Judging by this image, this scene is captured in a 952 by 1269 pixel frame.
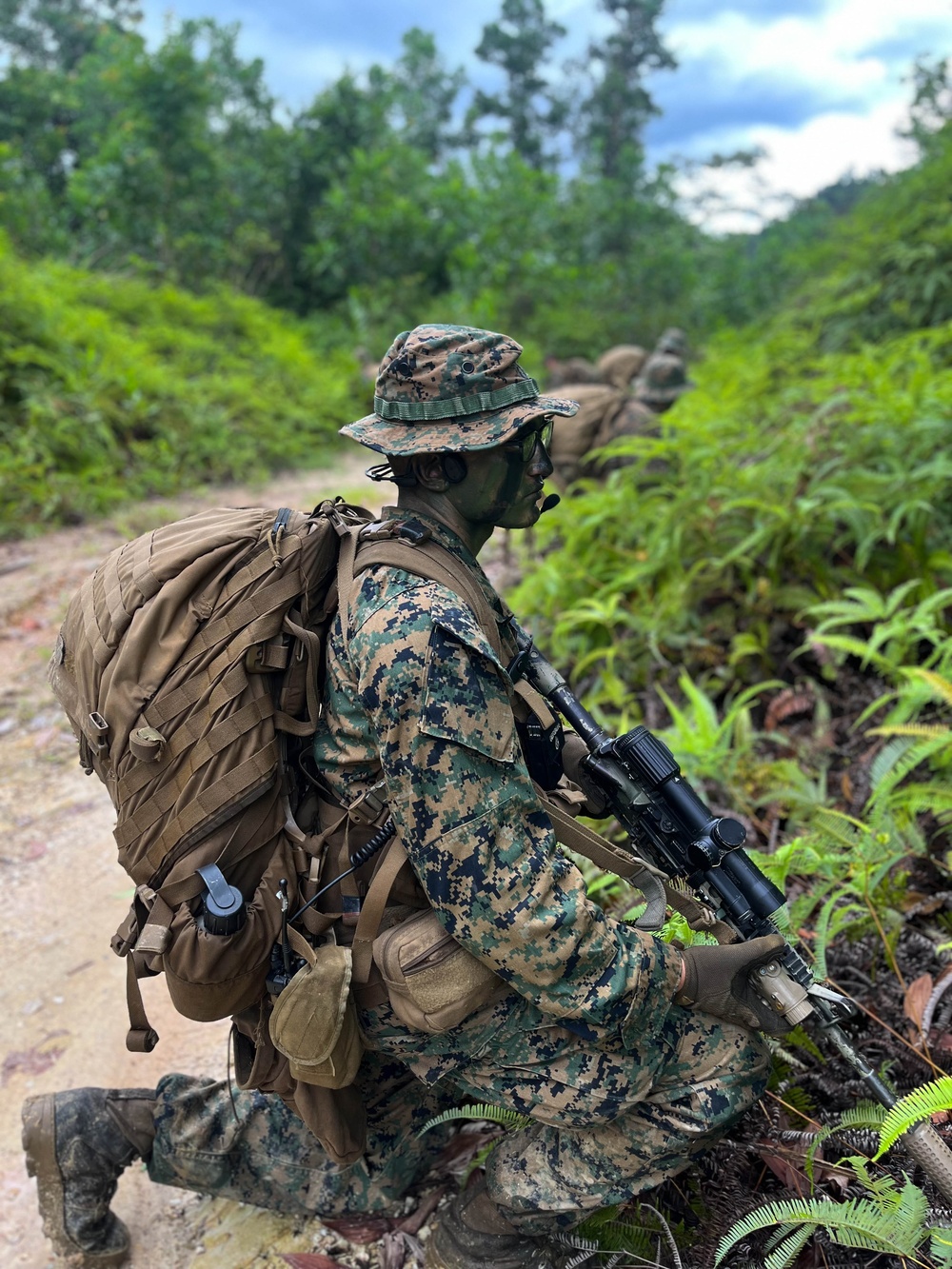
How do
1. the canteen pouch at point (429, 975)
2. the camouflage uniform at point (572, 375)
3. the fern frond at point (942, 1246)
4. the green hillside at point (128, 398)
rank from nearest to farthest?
the fern frond at point (942, 1246) < the canteen pouch at point (429, 975) < the green hillside at point (128, 398) < the camouflage uniform at point (572, 375)

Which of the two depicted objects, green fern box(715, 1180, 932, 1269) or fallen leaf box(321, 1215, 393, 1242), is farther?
fallen leaf box(321, 1215, 393, 1242)

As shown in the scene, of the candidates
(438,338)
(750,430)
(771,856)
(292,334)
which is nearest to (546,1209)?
(771,856)

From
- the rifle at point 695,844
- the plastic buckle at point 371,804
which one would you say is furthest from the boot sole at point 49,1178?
the rifle at point 695,844

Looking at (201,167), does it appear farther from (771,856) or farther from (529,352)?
(771,856)

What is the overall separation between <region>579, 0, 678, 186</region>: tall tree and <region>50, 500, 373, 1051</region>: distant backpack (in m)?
26.7

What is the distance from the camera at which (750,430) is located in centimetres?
Answer: 679

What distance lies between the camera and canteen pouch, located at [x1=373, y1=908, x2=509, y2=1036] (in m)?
1.86

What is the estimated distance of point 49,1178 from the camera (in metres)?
2.35

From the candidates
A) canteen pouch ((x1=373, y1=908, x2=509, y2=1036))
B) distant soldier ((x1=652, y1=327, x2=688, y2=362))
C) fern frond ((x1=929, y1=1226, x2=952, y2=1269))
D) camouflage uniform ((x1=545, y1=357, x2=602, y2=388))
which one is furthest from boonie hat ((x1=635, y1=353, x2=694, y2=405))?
fern frond ((x1=929, y1=1226, x2=952, y2=1269))

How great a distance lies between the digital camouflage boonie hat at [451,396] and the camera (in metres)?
1.97

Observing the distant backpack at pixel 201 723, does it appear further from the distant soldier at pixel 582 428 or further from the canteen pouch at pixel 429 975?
the distant soldier at pixel 582 428

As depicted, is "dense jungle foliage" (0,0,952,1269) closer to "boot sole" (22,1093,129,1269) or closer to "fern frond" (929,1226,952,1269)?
"fern frond" (929,1226,952,1269)

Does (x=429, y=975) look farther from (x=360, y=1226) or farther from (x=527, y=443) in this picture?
(x=527, y=443)

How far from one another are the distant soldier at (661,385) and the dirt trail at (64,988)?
5611mm
